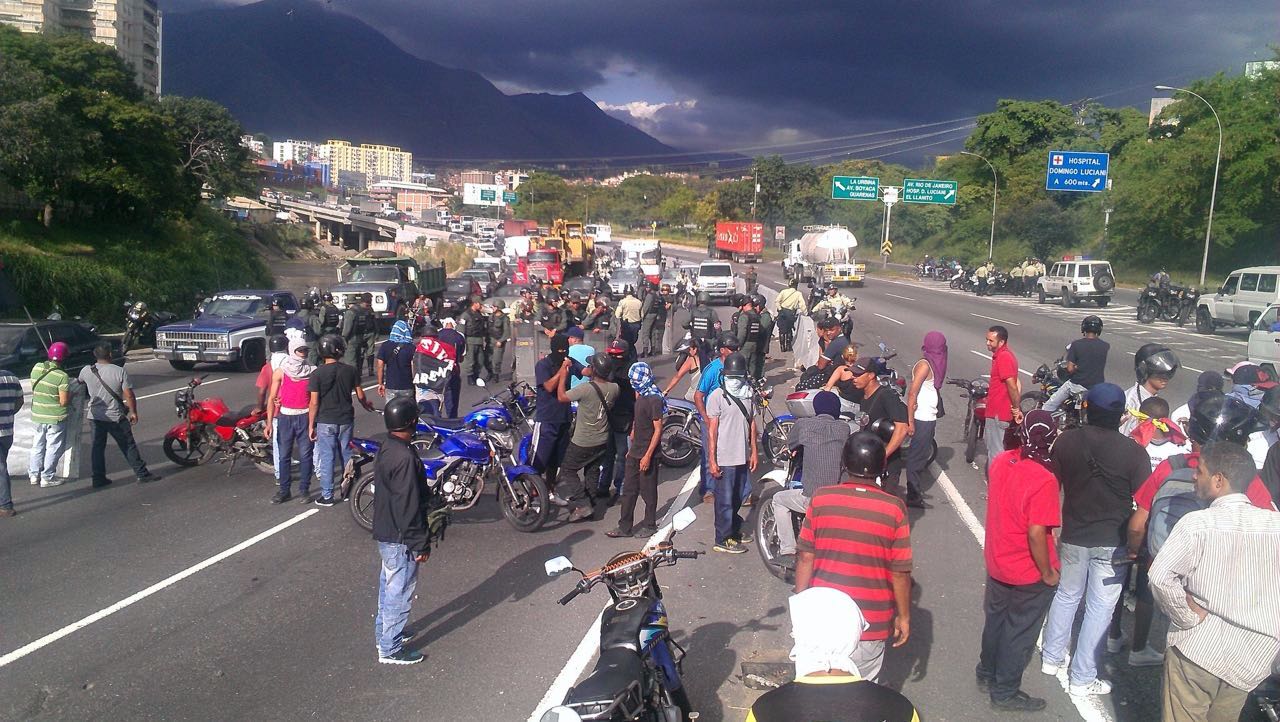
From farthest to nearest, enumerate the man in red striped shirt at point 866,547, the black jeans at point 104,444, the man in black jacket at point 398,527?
the black jeans at point 104,444
the man in black jacket at point 398,527
the man in red striped shirt at point 866,547

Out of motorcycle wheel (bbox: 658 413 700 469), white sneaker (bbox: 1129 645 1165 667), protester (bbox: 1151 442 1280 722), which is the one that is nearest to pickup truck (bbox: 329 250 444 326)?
motorcycle wheel (bbox: 658 413 700 469)

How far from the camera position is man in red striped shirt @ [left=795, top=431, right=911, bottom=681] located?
14.0 ft

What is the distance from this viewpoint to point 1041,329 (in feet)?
89.5

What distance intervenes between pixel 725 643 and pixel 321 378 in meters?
5.09

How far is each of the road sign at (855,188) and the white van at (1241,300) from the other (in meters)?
31.2

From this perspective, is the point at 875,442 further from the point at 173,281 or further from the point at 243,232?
the point at 243,232

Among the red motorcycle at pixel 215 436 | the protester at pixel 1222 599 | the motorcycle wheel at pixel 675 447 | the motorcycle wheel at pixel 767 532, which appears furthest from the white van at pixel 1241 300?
the red motorcycle at pixel 215 436

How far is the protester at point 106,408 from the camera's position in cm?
991

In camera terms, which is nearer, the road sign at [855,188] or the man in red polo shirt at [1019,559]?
the man in red polo shirt at [1019,559]

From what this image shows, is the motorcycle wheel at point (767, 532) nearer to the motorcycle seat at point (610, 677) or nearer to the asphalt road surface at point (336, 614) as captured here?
the asphalt road surface at point (336, 614)

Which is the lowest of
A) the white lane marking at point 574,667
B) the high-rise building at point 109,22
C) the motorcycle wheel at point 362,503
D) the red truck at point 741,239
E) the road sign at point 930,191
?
the white lane marking at point 574,667

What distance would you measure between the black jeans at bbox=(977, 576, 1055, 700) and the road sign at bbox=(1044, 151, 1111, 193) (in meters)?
42.9

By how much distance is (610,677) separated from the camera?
3.71 metres

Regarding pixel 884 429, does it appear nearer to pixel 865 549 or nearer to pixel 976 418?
pixel 865 549
